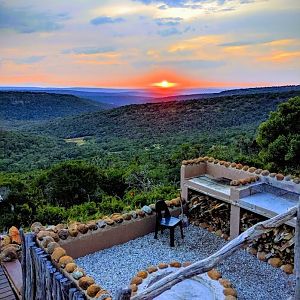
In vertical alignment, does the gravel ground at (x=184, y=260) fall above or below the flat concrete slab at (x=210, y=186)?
below

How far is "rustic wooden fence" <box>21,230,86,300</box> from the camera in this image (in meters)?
4.57

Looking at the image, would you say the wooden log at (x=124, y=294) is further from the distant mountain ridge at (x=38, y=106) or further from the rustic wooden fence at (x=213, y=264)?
the distant mountain ridge at (x=38, y=106)

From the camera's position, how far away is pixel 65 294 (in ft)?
14.9

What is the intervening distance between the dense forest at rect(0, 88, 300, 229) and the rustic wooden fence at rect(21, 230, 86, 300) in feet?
19.2

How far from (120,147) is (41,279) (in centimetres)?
2132

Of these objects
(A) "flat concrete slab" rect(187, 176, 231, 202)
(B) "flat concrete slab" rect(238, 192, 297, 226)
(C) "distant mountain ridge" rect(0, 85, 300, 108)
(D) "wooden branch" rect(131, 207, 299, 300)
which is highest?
(C) "distant mountain ridge" rect(0, 85, 300, 108)

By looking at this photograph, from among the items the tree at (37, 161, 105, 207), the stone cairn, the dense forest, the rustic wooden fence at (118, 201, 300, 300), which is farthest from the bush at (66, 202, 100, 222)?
the rustic wooden fence at (118, 201, 300, 300)

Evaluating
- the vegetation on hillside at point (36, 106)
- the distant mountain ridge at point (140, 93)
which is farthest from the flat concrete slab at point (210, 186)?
the vegetation on hillside at point (36, 106)

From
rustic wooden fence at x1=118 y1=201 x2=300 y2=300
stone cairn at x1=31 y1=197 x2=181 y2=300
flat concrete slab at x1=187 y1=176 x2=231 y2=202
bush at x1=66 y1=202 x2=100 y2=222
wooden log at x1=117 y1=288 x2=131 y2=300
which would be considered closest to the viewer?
wooden log at x1=117 y1=288 x2=131 y2=300

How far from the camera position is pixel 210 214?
771cm

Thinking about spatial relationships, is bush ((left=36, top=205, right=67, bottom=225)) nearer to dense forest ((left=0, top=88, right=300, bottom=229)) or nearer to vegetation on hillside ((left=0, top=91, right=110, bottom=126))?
dense forest ((left=0, top=88, right=300, bottom=229))

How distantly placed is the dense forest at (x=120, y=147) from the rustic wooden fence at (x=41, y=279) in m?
5.86

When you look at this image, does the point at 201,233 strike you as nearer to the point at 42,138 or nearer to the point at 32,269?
the point at 32,269

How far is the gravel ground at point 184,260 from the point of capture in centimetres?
570
